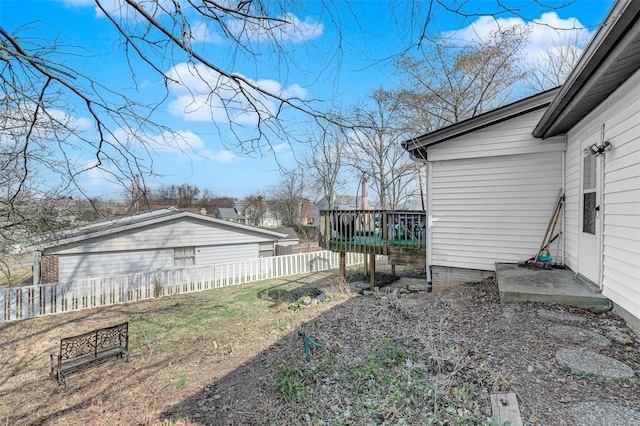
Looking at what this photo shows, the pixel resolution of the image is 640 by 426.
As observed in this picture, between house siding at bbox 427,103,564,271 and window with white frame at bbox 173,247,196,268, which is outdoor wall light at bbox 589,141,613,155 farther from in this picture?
window with white frame at bbox 173,247,196,268

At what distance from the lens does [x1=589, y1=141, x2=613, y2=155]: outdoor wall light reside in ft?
12.4

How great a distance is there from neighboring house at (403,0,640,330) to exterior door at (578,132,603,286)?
0.01 m

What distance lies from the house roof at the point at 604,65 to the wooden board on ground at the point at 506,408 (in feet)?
9.33

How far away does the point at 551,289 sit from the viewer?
14.0 feet

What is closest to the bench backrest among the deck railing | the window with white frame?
the deck railing

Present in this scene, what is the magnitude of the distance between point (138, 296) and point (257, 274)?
4.57 m

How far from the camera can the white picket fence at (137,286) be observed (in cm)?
926

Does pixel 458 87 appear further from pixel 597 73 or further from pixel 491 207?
pixel 597 73

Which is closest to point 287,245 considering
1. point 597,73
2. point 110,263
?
point 110,263

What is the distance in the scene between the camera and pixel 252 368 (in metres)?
3.98

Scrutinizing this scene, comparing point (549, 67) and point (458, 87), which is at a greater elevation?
point (549, 67)

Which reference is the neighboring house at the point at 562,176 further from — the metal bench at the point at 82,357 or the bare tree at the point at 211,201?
the bare tree at the point at 211,201

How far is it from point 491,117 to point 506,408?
18.4 ft

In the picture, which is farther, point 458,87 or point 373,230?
point 458,87
